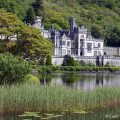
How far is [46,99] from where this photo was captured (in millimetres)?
22281

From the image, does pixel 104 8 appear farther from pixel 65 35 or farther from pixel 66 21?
pixel 65 35

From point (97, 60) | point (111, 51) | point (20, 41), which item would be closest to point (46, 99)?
point (20, 41)

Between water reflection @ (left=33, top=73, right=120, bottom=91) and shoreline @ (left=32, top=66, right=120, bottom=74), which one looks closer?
water reflection @ (left=33, top=73, right=120, bottom=91)

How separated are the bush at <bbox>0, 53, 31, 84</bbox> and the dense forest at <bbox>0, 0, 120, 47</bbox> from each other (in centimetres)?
7488

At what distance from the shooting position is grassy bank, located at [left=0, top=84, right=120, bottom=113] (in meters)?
21.7

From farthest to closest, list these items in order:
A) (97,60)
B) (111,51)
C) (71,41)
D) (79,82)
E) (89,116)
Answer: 1. (111,51)
2. (71,41)
3. (97,60)
4. (79,82)
5. (89,116)

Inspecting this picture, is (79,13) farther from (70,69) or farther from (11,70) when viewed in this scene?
(11,70)

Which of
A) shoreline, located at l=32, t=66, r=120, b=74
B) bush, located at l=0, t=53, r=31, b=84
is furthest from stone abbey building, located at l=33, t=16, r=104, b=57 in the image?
bush, located at l=0, t=53, r=31, b=84

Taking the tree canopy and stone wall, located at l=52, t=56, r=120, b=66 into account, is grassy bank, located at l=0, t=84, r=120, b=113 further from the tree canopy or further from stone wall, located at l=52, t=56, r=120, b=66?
stone wall, located at l=52, t=56, r=120, b=66

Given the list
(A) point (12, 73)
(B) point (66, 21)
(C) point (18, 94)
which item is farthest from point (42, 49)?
Result: (B) point (66, 21)

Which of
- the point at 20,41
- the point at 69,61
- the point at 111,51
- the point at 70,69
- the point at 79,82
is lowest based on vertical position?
the point at 79,82

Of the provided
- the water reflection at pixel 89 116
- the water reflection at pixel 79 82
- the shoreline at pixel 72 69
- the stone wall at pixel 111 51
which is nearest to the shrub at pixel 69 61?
the shoreline at pixel 72 69

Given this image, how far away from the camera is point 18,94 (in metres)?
22.0

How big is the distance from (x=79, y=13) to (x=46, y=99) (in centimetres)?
13225
